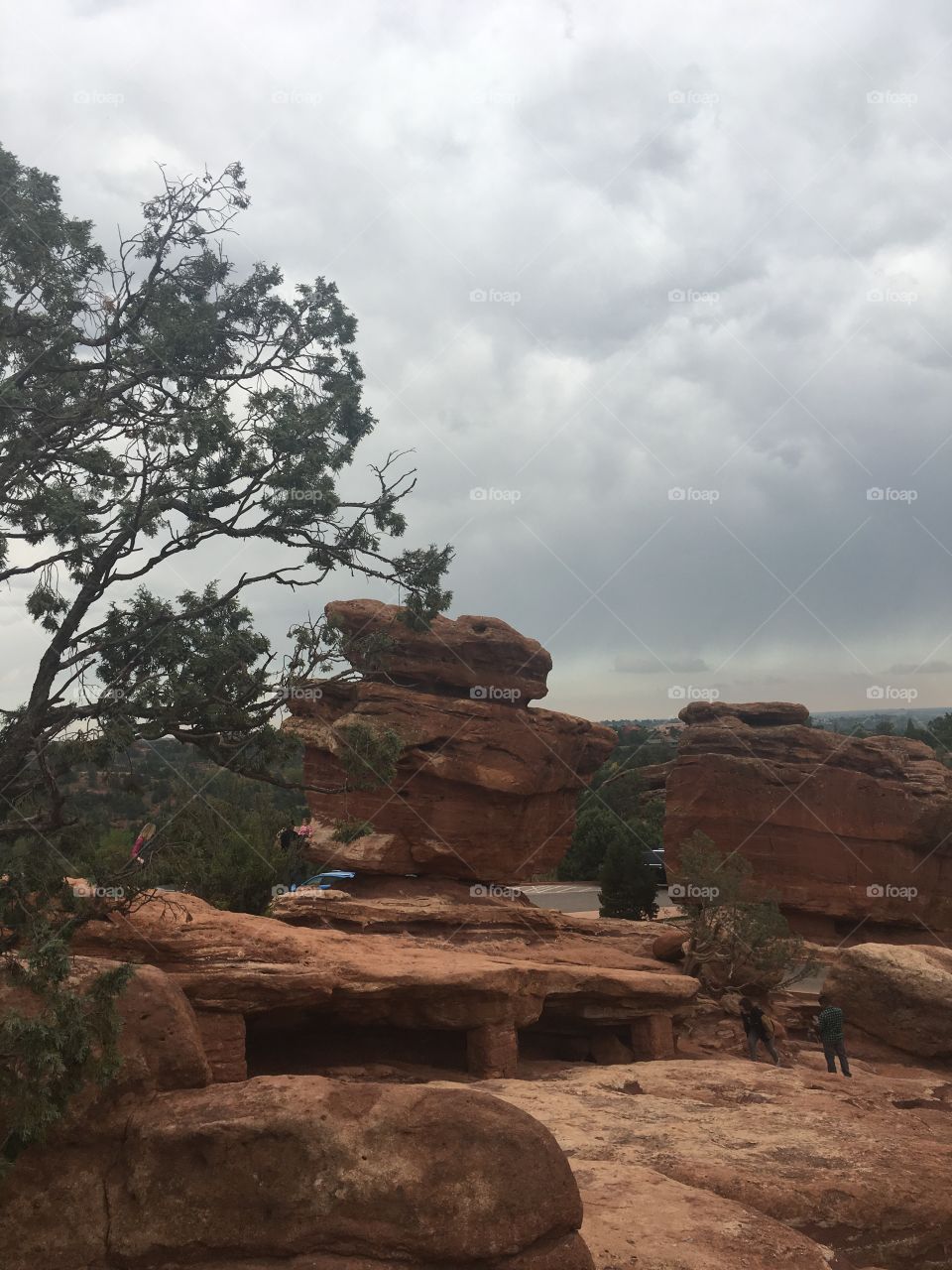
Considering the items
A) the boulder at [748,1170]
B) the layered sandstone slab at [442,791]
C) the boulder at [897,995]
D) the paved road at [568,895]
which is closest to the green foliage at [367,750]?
the boulder at [748,1170]

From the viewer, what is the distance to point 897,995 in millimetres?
24031

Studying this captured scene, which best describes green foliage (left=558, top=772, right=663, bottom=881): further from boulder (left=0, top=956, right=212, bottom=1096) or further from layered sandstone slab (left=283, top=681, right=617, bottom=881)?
boulder (left=0, top=956, right=212, bottom=1096)

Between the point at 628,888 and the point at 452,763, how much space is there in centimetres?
1085

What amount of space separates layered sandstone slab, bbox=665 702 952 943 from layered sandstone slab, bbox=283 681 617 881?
9967 mm

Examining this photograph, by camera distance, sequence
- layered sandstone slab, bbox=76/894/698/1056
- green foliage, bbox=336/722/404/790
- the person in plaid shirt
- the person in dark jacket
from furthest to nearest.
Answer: the person in dark jacket
the person in plaid shirt
layered sandstone slab, bbox=76/894/698/1056
green foliage, bbox=336/722/404/790

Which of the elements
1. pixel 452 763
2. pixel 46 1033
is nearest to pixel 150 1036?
pixel 46 1033

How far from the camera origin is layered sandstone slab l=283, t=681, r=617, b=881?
27.0 meters

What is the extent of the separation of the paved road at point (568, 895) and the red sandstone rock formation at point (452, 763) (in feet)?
58.3

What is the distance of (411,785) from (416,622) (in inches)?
654

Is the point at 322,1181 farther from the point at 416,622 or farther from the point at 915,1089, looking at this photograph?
the point at 915,1089

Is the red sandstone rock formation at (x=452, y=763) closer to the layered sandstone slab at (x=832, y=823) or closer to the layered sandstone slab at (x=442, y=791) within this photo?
the layered sandstone slab at (x=442, y=791)

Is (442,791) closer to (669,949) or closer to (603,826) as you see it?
(669,949)

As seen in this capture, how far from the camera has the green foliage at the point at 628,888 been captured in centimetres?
3441

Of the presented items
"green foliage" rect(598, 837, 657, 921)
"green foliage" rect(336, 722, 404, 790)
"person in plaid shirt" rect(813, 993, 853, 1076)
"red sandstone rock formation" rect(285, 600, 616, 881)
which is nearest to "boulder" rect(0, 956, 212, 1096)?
"green foliage" rect(336, 722, 404, 790)
